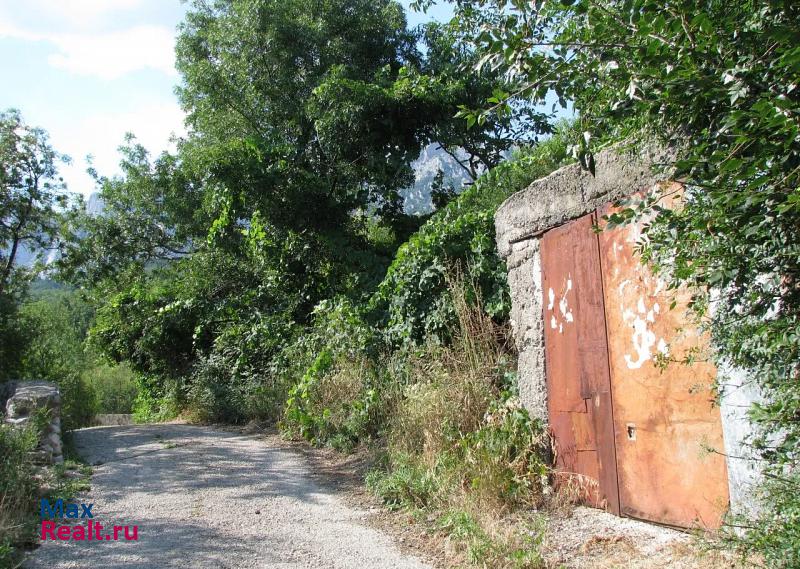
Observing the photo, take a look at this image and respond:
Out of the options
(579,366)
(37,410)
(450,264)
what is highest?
(450,264)

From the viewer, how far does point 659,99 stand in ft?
9.32

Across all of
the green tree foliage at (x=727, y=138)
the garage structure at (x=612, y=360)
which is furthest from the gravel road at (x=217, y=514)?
the green tree foliage at (x=727, y=138)

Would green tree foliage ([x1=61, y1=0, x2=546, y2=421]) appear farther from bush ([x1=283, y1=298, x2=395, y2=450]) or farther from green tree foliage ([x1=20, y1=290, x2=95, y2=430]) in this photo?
green tree foliage ([x1=20, y1=290, x2=95, y2=430])

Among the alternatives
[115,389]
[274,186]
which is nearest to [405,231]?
[274,186]

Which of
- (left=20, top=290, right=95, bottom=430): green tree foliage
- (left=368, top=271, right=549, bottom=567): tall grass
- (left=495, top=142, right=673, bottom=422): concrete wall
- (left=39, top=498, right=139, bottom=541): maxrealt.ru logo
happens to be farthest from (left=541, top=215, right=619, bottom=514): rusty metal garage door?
(left=20, top=290, right=95, bottom=430): green tree foliage

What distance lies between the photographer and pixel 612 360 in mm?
4254

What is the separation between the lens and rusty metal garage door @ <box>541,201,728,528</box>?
11.6ft

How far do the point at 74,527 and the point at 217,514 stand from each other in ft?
3.30

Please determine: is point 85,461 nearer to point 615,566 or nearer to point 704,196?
point 615,566

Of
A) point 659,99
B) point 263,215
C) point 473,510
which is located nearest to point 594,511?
point 473,510

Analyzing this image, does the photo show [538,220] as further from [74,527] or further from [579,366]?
[74,527]

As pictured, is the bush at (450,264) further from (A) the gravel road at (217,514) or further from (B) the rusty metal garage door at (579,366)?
(A) the gravel road at (217,514)

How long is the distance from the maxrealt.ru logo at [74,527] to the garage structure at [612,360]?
10.6 ft

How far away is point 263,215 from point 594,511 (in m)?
7.85
